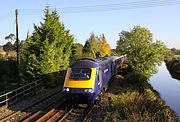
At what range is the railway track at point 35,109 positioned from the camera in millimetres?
16947

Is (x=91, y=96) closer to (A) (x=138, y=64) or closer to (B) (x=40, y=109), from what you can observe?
Result: (B) (x=40, y=109)

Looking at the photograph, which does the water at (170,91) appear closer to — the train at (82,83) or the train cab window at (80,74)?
the train at (82,83)

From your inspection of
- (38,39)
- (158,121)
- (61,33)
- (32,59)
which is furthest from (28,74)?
(158,121)

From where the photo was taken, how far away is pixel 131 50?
55375mm

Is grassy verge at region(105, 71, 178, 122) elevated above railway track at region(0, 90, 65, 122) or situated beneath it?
elevated above

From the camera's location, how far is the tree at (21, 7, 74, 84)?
28609 mm

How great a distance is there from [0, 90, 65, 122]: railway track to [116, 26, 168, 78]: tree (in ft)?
89.7

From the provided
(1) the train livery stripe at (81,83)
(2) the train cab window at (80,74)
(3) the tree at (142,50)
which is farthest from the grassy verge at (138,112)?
(3) the tree at (142,50)

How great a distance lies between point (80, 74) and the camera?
63.4 ft

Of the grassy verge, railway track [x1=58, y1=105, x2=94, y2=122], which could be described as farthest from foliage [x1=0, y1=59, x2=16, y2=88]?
the grassy verge

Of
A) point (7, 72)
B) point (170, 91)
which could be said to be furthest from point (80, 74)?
point (170, 91)

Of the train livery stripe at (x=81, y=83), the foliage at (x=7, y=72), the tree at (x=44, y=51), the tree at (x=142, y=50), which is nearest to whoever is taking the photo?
the train livery stripe at (x=81, y=83)

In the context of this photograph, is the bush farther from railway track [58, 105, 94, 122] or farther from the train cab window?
the train cab window

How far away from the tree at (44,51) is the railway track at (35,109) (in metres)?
4.06
